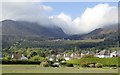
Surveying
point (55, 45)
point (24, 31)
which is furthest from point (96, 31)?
point (55, 45)

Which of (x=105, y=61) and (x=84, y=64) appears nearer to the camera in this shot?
(x=84, y=64)

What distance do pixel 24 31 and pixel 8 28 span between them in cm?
2267

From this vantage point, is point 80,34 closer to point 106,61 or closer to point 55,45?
point 55,45

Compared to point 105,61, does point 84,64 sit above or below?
below

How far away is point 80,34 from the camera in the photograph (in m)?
200

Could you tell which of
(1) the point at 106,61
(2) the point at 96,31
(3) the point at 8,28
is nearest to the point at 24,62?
(1) the point at 106,61

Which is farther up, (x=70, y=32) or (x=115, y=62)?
(x=70, y=32)

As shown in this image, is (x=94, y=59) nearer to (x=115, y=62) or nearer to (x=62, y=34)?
(x=115, y=62)

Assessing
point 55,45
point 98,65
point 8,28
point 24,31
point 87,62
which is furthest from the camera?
point 24,31

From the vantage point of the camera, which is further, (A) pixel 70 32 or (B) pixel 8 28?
(A) pixel 70 32

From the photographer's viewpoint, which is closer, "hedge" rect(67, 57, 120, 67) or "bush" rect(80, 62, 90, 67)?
"hedge" rect(67, 57, 120, 67)

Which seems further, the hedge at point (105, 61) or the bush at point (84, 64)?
the bush at point (84, 64)

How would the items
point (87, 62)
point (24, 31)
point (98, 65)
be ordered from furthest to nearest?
point (24, 31)
point (87, 62)
point (98, 65)

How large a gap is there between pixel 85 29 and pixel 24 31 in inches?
1511
